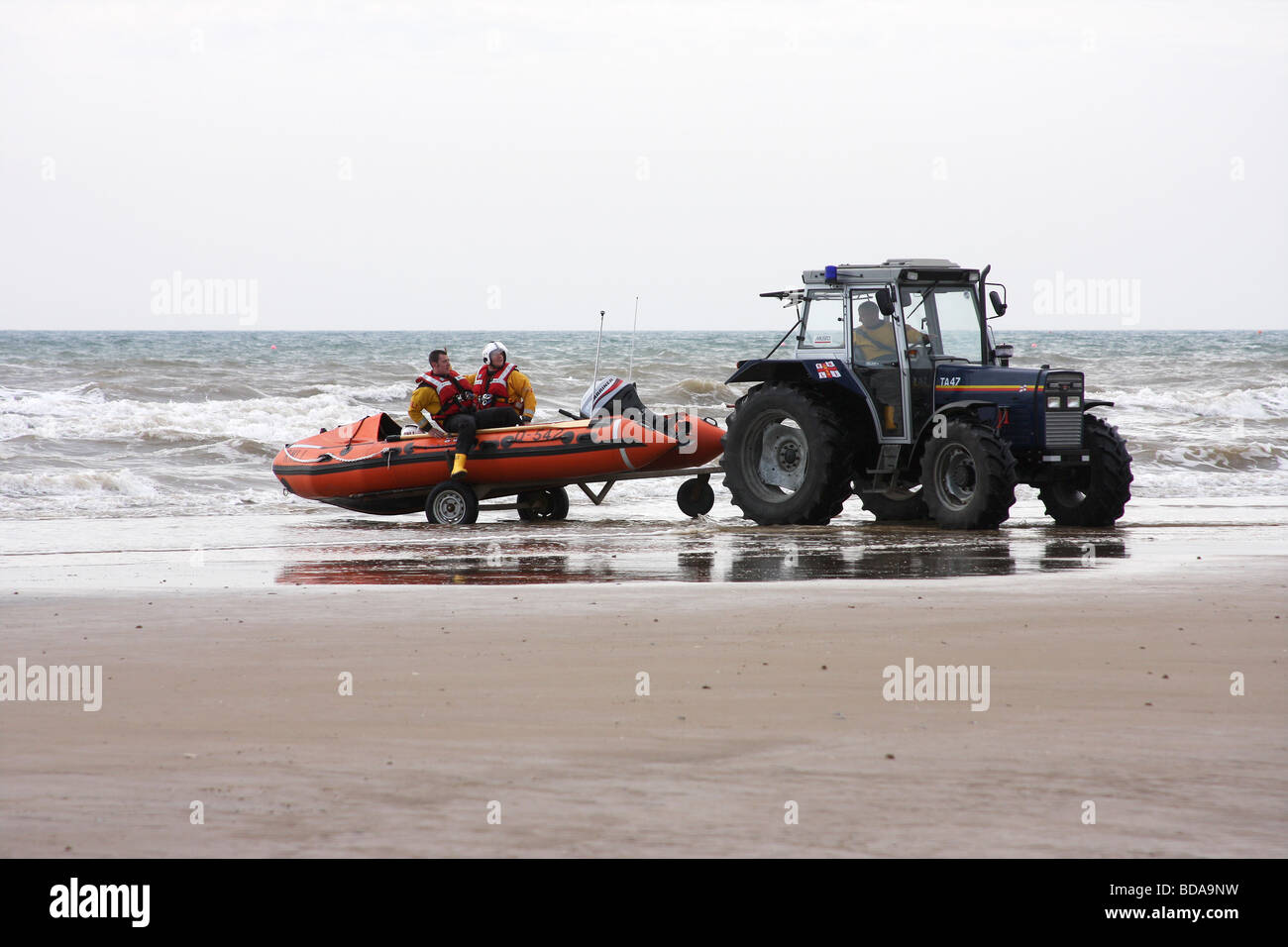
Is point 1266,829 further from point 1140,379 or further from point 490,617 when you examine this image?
point 1140,379

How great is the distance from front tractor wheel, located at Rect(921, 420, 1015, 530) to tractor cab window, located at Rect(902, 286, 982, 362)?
39.6 inches

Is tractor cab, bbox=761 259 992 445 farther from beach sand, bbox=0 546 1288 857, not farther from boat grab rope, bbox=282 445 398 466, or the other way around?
beach sand, bbox=0 546 1288 857

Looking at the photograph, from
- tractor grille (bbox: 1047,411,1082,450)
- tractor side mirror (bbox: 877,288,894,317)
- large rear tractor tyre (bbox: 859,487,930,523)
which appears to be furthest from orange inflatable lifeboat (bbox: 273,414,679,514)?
tractor grille (bbox: 1047,411,1082,450)

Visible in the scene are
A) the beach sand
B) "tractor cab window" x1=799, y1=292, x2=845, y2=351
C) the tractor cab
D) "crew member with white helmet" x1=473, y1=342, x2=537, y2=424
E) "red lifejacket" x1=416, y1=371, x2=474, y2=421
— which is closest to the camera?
the beach sand

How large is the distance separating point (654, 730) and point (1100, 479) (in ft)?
25.7

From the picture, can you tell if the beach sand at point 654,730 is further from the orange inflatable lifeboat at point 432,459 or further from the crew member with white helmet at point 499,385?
the crew member with white helmet at point 499,385

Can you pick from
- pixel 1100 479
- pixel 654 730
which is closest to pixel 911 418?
pixel 1100 479

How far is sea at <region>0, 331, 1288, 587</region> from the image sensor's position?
938cm

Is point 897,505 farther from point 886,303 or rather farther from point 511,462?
point 511,462

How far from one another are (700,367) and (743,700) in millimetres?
29216

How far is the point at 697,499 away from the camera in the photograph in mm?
13852

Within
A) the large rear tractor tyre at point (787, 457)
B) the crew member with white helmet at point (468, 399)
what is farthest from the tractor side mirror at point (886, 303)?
the crew member with white helmet at point (468, 399)

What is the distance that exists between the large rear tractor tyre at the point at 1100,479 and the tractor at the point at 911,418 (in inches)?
0.4

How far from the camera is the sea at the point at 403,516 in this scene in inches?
369
